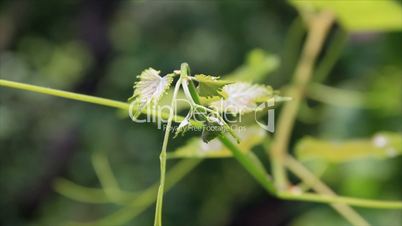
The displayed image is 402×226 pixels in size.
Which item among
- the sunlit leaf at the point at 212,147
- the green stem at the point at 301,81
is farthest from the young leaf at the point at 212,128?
Answer: the green stem at the point at 301,81

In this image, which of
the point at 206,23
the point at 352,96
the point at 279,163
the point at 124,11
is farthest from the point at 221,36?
the point at 279,163

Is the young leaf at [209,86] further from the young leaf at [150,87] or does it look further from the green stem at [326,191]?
the green stem at [326,191]

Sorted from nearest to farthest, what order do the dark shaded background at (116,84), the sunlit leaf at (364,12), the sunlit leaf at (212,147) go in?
the sunlit leaf at (212,147) < the sunlit leaf at (364,12) < the dark shaded background at (116,84)

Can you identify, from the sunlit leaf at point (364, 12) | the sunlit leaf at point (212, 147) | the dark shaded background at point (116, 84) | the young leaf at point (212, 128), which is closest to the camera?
the young leaf at point (212, 128)

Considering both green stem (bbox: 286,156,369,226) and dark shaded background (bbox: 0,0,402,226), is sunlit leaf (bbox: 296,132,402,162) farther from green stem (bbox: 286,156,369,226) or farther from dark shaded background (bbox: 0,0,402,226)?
dark shaded background (bbox: 0,0,402,226)

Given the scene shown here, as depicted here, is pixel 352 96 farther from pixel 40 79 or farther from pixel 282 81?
pixel 40 79

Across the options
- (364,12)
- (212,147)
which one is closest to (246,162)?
(212,147)

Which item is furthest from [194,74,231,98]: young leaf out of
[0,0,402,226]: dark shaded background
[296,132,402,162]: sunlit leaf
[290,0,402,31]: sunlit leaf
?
[0,0,402,226]: dark shaded background
